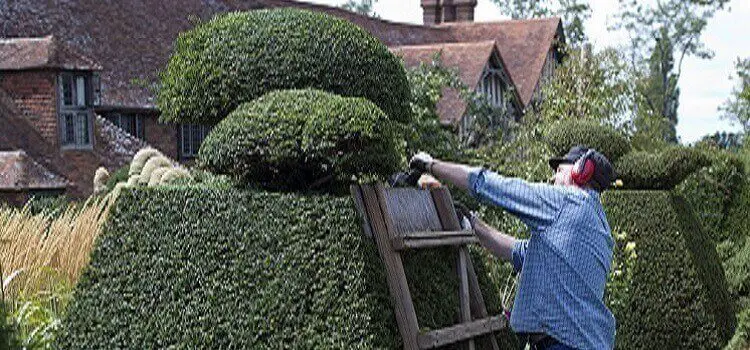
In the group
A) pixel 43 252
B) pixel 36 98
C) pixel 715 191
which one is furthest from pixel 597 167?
pixel 36 98

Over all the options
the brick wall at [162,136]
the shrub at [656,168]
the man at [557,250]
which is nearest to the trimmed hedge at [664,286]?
the shrub at [656,168]

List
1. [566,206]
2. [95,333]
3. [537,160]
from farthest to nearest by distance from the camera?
[537,160] < [95,333] < [566,206]

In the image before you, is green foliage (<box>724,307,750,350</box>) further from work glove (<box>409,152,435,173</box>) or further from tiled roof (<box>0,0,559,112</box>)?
tiled roof (<box>0,0,559,112</box>)

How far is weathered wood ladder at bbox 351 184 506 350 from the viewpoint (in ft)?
18.7

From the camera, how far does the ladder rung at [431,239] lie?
5.78 m

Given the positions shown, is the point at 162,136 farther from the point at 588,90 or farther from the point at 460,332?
the point at 460,332

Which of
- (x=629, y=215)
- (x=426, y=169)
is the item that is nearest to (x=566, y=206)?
(x=426, y=169)

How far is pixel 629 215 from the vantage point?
12336 millimetres

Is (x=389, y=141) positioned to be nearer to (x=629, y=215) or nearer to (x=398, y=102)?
(x=398, y=102)

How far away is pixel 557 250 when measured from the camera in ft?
18.2

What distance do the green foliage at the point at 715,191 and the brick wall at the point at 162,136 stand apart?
11.4 metres

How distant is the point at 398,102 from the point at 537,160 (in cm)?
902

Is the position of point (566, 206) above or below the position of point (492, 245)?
above

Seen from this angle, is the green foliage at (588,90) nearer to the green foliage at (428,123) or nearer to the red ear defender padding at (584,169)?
the green foliage at (428,123)
